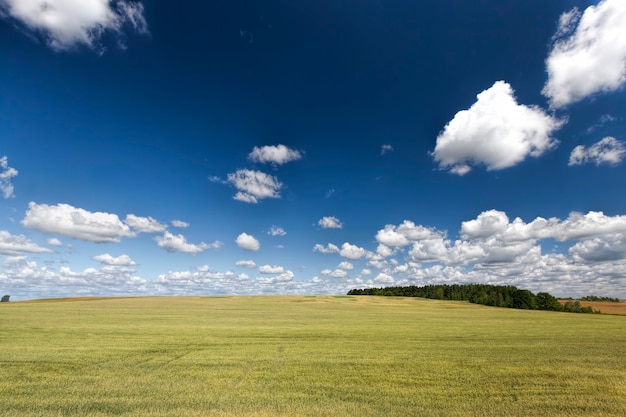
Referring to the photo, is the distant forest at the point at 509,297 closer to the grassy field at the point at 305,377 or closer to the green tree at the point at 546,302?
the green tree at the point at 546,302

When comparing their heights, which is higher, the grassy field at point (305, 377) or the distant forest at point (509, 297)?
the distant forest at point (509, 297)

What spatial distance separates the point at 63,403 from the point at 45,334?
Result: 18312 millimetres

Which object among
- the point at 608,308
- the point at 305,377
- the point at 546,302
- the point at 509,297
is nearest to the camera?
the point at 305,377

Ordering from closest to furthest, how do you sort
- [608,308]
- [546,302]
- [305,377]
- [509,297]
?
[305,377] → [608,308] → [546,302] → [509,297]

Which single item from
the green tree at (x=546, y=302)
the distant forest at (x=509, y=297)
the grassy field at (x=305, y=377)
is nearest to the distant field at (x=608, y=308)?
the distant forest at (x=509, y=297)

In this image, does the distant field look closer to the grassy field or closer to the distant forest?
the distant forest

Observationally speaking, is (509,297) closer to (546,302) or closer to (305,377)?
(546,302)

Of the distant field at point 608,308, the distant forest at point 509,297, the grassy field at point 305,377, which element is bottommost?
the grassy field at point 305,377

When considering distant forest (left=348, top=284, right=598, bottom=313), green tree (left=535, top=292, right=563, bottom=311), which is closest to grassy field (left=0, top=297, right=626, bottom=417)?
distant forest (left=348, top=284, right=598, bottom=313)

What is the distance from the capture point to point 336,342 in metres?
22.8

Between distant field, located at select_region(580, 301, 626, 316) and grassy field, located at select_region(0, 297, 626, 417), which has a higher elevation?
distant field, located at select_region(580, 301, 626, 316)

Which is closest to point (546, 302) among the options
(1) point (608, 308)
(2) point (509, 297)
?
(2) point (509, 297)

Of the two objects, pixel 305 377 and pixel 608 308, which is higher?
pixel 608 308

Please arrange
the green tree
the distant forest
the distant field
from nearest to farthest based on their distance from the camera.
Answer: the distant field < the distant forest < the green tree
